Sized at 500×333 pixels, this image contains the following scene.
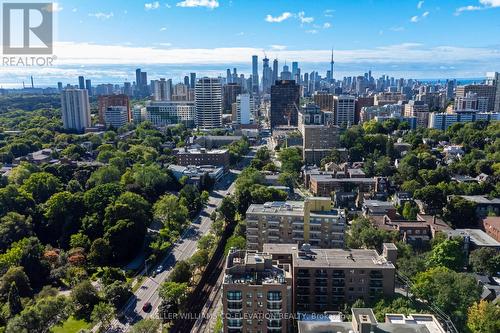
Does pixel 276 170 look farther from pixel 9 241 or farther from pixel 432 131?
pixel 9 241

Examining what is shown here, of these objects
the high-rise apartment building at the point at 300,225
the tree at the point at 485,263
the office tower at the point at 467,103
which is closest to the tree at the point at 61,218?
the high-rise apartment building at the point at 300,225

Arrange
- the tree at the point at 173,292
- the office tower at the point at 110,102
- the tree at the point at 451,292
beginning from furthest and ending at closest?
1. the office tower at the point at 110,102
2. the tree at the point at 173,292
3. the tree at the point at 451,292

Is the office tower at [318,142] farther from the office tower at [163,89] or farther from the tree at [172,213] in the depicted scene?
the office tower at [163,89]

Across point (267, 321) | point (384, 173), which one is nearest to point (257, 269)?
point (267, 321)

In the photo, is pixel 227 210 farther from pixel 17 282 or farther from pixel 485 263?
pixel 485 263

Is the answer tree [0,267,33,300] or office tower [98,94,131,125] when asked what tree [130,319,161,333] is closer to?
tree [0,267,33,300]

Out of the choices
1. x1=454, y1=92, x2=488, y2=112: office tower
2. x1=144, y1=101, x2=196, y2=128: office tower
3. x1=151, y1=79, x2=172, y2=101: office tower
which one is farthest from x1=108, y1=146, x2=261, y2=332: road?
x1=151, y1=79, x2=172, y2=101: office tower
